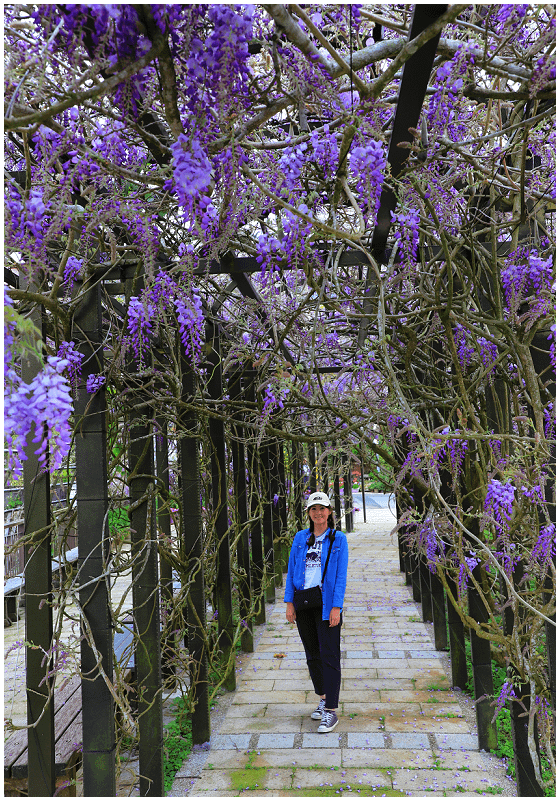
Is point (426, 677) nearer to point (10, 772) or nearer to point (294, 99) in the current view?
point (10, 772)

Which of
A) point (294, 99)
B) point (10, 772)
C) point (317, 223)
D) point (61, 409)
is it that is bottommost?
point (10, 772)

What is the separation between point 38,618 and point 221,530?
6.69 ft

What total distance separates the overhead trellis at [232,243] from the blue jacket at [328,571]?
22.2 inches

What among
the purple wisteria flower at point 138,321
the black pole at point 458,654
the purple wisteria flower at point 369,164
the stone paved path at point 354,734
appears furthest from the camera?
the black pole at point 458,654

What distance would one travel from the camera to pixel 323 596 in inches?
145

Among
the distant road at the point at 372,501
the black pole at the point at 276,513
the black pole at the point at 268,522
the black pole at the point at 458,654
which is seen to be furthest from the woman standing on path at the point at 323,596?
the distant road at the point at 372,501

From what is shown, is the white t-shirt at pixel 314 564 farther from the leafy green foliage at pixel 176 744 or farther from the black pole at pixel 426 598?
the black pole at pixel 426 598

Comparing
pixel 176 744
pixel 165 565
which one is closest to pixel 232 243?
pixel 165 565

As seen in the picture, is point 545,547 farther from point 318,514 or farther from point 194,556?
point 194,556

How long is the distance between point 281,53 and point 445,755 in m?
3.36

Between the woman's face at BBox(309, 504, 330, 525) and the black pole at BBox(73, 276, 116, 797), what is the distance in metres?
1.68

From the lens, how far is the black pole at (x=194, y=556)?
3.50 metres

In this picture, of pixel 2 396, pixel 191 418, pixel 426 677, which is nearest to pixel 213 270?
pixel 191 418

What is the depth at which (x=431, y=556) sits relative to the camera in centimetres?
337
